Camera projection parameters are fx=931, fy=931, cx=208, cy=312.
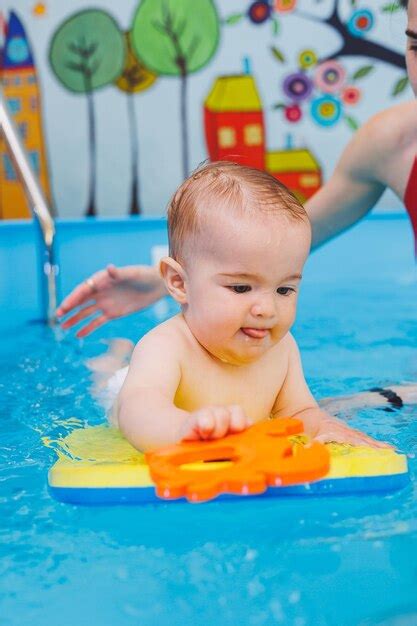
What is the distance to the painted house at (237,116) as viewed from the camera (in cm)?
467

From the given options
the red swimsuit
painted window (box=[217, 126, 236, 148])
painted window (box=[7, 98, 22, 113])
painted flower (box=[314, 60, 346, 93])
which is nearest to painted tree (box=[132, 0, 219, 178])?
painted window (box=[217, 126, 236, 148])

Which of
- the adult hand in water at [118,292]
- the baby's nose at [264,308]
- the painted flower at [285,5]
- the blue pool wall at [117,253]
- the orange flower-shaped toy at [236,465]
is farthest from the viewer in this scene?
the painted flower at [285,5]

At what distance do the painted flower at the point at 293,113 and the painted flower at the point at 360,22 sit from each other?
456 mm

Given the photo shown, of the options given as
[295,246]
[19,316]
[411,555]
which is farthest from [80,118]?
[411,555]

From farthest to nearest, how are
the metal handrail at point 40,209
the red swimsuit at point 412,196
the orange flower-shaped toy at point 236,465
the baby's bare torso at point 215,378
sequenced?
the metal handrail at point 40,209 < the red swimsuit at point 412,196 < the baby's bare torso at point 215,378 < the orange flower-shaped toy at point 236,465

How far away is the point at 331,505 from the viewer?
104cm

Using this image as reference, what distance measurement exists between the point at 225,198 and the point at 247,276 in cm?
10

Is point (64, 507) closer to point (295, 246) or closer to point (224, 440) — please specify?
point (224, 440)

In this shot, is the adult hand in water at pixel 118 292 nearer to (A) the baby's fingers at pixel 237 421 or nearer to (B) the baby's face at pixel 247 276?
(B) the baby's face at pixel 247 276

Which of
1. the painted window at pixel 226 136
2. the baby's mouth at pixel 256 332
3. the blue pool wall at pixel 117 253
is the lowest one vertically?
the blue pool wall at pixel 117 253

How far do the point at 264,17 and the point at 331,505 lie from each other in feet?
13.0

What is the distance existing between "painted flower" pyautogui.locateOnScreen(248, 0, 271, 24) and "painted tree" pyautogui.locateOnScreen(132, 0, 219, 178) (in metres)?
0.18

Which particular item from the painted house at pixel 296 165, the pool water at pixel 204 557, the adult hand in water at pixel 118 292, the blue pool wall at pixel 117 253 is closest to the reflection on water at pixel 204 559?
the pool water at pixel 204 557

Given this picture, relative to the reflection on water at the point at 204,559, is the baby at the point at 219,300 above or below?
above
